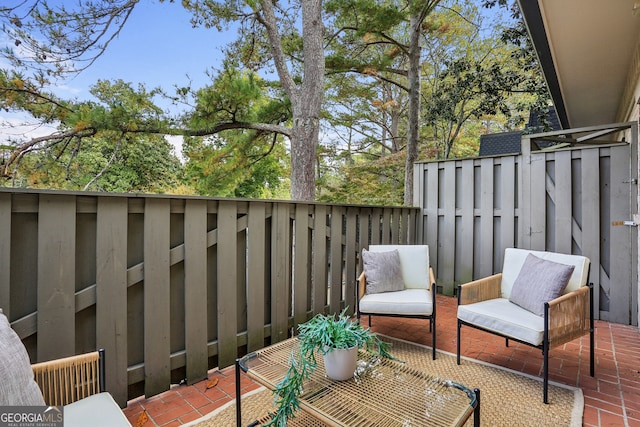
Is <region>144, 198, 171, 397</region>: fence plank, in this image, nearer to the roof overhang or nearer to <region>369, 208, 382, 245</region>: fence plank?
<region>369, 208, 382, 245</region>: fence plank

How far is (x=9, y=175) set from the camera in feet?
16.3

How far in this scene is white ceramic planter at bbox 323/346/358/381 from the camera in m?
1.64

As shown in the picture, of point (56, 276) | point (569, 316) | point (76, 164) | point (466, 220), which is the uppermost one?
point (76, 164)

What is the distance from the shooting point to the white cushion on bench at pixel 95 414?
127cm

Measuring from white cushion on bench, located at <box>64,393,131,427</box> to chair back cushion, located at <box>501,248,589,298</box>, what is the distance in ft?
9.92

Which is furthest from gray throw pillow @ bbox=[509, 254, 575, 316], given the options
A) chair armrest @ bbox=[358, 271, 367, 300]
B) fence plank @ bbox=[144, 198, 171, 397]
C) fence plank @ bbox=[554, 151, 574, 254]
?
fence plank @ bbox=[144, 198, 171, 397]

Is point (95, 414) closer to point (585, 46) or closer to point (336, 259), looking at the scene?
point (336, 259)

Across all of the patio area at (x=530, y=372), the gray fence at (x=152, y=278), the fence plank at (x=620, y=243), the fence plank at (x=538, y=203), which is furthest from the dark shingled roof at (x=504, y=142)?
the gray fence at (x=152, y=278)

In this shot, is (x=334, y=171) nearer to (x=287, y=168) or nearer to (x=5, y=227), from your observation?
(x=287, y=168)

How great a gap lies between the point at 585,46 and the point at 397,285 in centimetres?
304

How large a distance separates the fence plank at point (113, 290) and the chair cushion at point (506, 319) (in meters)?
2.48

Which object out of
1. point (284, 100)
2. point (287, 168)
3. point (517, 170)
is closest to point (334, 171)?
point (287, 168)

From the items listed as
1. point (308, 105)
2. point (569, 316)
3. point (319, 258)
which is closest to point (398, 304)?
point (319, 258)

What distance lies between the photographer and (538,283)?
2.63 m
